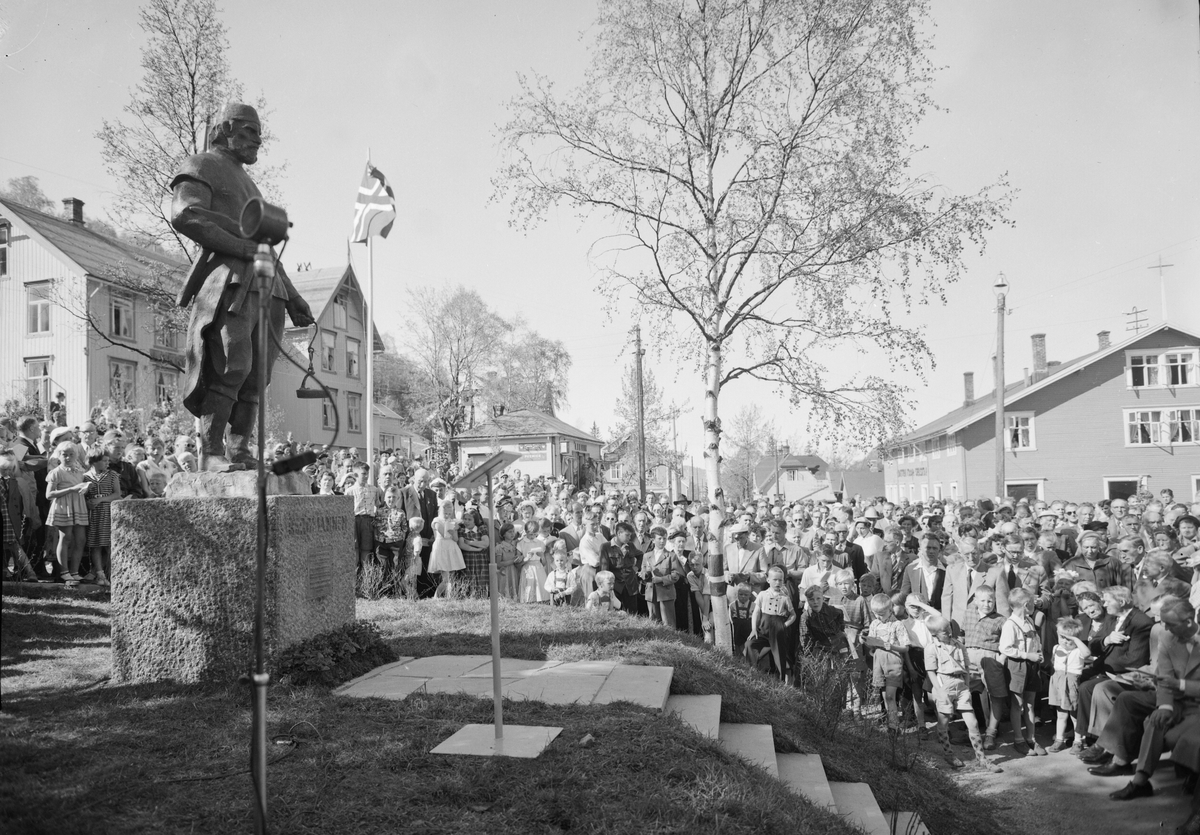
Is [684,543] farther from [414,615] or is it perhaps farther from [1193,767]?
[1193,767]

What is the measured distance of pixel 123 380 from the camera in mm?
28172

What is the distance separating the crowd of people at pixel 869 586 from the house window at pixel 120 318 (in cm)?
1875

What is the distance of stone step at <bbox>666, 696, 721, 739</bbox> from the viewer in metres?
5.06

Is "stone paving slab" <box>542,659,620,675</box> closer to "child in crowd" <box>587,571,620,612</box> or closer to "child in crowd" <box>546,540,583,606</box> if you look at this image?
"child in crowd" <box>587,571,620,612</box>

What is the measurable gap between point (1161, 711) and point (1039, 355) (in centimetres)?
4051

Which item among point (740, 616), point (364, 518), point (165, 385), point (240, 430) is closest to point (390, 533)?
point (364, 518)

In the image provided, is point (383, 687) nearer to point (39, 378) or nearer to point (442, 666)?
point (442, 666)

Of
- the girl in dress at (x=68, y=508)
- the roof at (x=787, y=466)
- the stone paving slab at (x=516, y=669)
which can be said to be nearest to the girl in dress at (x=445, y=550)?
the girl in dress at (x=68, y=508)

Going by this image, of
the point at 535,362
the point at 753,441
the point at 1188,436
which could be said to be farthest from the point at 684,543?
the point at 753,441

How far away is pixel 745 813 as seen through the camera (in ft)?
12.3

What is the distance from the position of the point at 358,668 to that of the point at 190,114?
669 inches

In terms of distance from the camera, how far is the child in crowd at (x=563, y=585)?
10.6m

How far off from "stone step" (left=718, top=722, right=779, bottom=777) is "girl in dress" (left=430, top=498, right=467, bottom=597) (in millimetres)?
5845

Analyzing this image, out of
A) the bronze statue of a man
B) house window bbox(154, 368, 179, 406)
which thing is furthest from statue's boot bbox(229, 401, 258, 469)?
house window bbox(154, 368, 179, 406)
